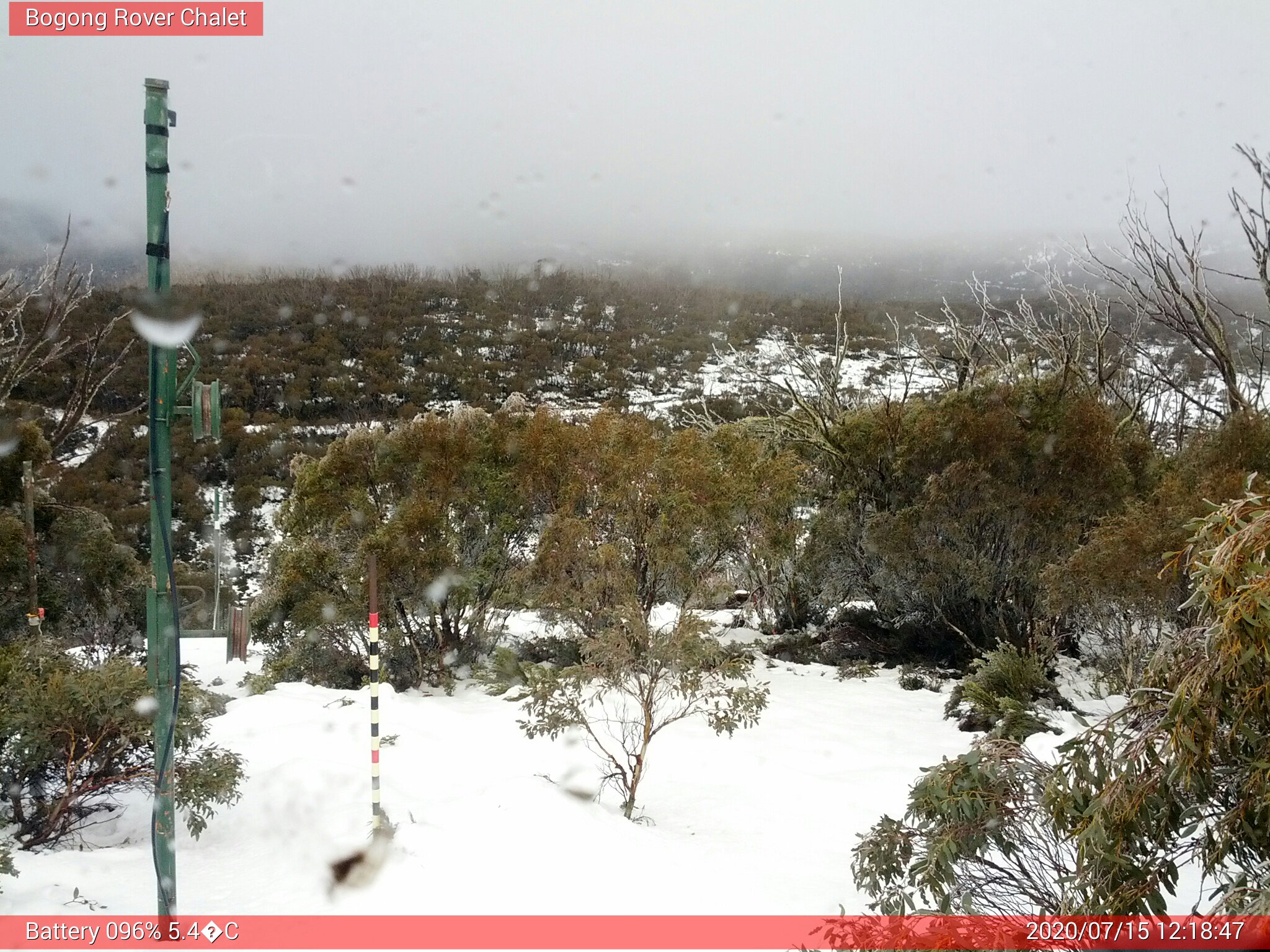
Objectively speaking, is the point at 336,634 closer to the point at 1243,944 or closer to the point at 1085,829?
the point at 1085,829

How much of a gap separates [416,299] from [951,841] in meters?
50.0

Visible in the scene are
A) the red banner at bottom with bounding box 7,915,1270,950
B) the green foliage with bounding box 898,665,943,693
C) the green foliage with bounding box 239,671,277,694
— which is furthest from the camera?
the green foliage with bounding box 898,665,943,693

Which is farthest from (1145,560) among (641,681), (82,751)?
(82,751)

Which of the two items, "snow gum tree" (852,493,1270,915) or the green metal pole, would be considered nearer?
"snow gum tree" (852,493,1270,915)

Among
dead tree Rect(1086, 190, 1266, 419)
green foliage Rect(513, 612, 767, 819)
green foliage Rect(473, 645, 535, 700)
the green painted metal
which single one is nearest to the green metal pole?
the green painted metal

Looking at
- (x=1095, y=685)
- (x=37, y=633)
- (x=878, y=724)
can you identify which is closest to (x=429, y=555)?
(x=37, y=633)

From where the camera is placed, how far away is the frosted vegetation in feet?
11.1

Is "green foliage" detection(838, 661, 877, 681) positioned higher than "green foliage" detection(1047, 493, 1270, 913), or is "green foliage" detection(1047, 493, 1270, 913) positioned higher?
"green foliage" detection(1047, 493, 1270, 913)

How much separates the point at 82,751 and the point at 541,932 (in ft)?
10.3

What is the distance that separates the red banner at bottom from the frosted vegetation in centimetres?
14

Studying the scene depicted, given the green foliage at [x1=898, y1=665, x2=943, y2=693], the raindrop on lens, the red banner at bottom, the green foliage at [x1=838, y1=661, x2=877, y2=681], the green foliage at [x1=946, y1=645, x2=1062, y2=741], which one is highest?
the raindrop on lens

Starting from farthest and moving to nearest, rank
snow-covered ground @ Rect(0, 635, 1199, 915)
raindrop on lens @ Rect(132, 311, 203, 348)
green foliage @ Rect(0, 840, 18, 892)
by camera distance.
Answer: snow-covered ground @ Rect(0, 635, 1199, 915) → green foliage @ Rect(0, 840, 18, 892) → raindrop on lens @ Rect(132, 311, 203, 348)

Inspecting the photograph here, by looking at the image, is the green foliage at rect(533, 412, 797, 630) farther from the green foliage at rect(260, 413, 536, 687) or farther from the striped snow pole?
the striped snow pole

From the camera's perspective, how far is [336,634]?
11.5 meters
